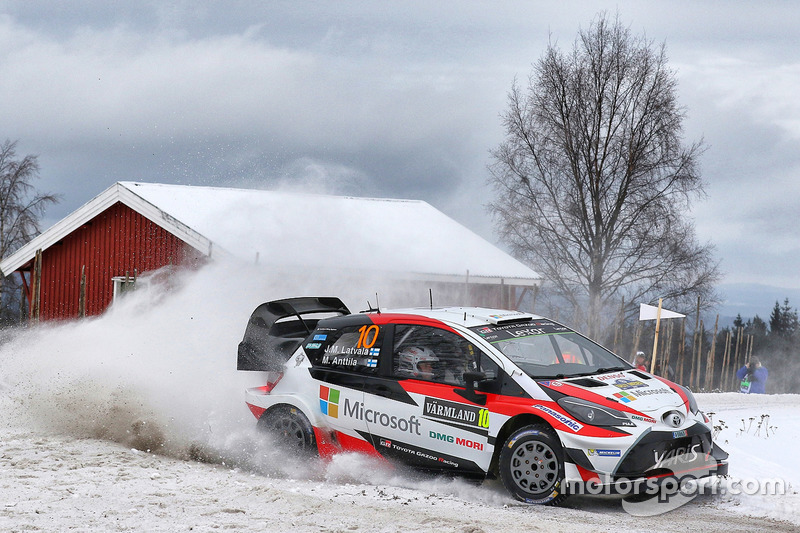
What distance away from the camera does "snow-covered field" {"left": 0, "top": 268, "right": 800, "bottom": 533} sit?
590 cm

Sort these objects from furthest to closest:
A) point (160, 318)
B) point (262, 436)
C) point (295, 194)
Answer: point (295, 194) → point (160, 318) → point (262, 436)

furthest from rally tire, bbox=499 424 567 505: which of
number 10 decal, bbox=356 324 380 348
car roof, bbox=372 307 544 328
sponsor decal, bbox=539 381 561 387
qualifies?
number 10 decal, bbox=356 324 380 348

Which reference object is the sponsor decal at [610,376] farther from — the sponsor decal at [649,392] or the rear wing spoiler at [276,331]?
the rear wing spoiler at [276,331]

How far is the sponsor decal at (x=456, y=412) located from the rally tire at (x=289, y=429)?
4.34 feet

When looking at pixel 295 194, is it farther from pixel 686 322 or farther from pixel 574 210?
pixel 686 322

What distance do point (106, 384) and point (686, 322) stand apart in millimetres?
24627

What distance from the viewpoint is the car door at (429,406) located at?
22.8ft

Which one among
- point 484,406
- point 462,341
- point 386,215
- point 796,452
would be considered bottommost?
point 796,452

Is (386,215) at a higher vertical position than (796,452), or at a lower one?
higher

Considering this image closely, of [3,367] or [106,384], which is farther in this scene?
[3,367]

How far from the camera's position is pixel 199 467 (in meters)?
8.01

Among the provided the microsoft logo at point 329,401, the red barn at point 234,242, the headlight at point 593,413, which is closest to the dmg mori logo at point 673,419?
the headlight at point 593,413

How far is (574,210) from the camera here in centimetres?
2827

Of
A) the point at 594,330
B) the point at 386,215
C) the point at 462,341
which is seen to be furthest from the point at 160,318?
the point at 594,330
